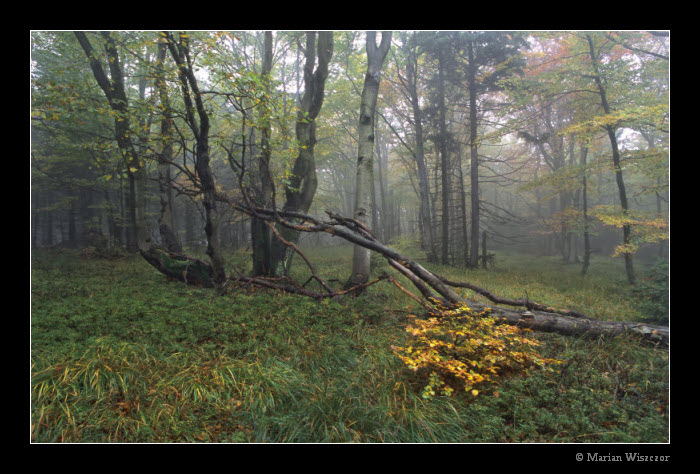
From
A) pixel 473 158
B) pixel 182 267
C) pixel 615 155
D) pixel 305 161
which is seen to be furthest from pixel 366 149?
pixel 615 155

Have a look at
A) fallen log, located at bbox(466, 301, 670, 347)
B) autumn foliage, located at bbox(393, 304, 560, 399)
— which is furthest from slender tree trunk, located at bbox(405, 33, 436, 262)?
autumn foliage, located at bbox(393, 304, 560, 399)

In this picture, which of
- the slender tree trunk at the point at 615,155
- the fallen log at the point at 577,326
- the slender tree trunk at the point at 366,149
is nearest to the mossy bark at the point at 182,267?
the slender tree trunk at the point at 366,149

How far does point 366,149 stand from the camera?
670 centimetres

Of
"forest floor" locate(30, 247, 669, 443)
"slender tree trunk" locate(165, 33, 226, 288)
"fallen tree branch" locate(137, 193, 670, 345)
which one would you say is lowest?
"forest floor" locate(30, 247, 669, 443)

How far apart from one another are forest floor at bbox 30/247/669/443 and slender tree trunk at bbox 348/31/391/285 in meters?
2.16

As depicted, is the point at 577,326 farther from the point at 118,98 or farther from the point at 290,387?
the point at 118,98

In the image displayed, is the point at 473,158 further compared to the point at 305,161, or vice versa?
the point at 473,158

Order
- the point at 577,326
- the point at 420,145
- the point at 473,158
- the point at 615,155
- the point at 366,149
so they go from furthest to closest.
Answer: the point at 420,145, the point at 473,158, the point at 615,155, the point at 366,149, the point at 577,326

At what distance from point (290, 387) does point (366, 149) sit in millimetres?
5267

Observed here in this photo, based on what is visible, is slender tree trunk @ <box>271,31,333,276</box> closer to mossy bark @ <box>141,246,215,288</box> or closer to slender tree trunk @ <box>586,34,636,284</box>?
mossy bark @ <box>141,246,215,288</box>

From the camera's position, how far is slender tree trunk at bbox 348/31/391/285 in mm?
6605

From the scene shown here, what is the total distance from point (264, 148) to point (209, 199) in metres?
1.71
